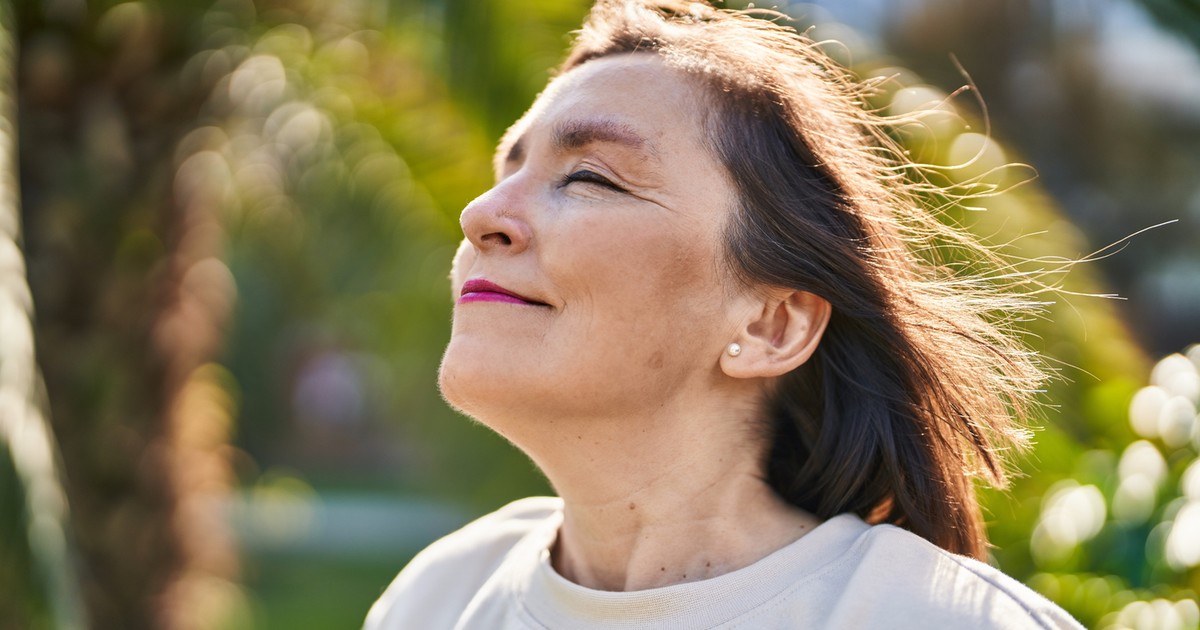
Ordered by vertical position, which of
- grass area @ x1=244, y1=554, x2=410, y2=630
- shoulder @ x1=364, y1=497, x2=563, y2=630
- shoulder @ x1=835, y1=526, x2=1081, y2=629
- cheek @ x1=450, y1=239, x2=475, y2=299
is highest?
cheek @ x1=450, y1=239, x2=475, y2=299

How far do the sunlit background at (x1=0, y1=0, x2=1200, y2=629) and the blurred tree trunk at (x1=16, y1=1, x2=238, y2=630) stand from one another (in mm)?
10

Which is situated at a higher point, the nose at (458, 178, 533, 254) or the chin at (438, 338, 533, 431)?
the nose at (458, 178, 533, 254)

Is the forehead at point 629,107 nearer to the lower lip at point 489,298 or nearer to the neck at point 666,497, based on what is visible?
the lower lip at point 489,298

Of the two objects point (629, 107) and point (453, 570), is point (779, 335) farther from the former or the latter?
point (453, 570)

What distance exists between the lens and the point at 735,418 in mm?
1990

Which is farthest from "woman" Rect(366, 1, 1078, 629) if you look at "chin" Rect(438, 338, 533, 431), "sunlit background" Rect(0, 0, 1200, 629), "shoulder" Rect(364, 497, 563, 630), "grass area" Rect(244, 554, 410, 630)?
"grass area" Rect(244, 554, 410, 630)

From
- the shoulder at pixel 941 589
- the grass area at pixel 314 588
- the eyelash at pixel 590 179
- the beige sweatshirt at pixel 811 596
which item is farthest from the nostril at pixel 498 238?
the grass area at pixel 314 588

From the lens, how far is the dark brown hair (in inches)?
76.5

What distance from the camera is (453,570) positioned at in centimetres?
224

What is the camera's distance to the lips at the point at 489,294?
1.86 m

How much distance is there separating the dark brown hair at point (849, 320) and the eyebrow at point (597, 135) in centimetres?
12

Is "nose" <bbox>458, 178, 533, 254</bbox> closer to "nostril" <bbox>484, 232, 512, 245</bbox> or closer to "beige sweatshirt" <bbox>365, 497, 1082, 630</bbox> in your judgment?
"nostril" <bbox>484, 232, 512, 245</bbox>

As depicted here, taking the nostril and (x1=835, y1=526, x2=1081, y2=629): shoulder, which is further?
the nostril

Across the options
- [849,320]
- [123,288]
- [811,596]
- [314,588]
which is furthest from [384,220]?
[314,588]
